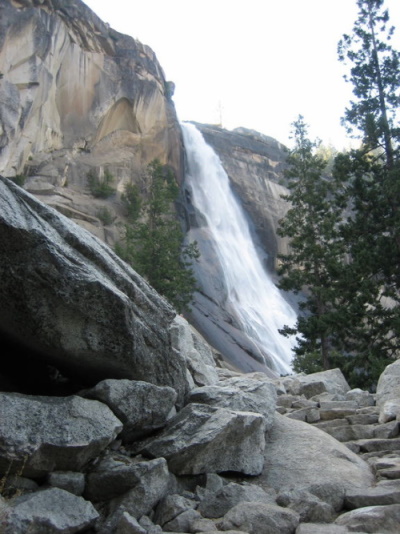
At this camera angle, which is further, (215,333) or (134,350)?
(215,333)

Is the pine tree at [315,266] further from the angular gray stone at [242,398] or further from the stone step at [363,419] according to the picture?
the angular gray stone at [242,398]

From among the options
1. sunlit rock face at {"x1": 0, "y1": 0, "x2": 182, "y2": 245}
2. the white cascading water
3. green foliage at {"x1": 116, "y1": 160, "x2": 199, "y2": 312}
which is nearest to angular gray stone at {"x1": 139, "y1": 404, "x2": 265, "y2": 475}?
green foliage at {"x1": 116, "y1": 160, "x2": 199, "y2": 312}

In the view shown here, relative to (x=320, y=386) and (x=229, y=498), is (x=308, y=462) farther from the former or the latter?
(x=320, y=386)

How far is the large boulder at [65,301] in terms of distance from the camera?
231 inches

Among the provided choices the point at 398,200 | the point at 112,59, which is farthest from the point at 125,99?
the point at 398,200

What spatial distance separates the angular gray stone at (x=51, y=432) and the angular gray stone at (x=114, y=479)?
18 cm

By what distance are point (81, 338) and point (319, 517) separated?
3.18 metres

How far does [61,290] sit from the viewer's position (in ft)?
19.8

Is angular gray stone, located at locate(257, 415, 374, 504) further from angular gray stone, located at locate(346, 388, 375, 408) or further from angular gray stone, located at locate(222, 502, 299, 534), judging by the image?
angular gray stone, located at locate(346, 388, 375, 408)

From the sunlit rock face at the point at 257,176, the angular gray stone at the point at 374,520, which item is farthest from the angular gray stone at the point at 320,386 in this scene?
the sunlit rock face at the point at 257,176

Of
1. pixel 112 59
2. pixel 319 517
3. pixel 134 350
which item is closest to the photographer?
pixel 319 517

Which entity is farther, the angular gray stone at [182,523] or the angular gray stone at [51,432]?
the angular gray stone at [182,523]

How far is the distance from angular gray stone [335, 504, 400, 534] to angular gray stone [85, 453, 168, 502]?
2000mm

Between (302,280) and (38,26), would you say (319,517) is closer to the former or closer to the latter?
(302,280)
